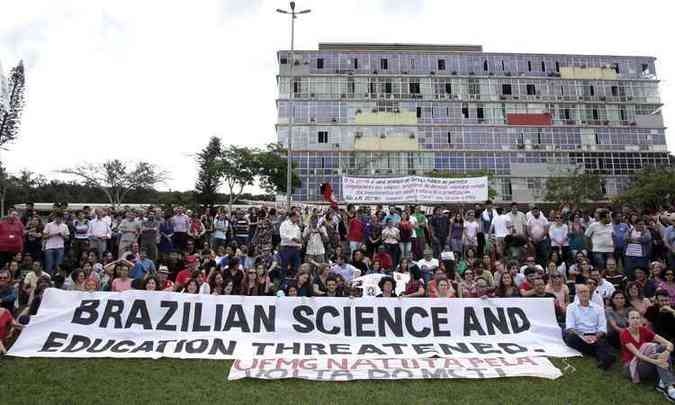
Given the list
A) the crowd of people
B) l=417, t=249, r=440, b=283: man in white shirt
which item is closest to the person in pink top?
the crowd of people

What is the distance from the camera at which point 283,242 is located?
443 inches

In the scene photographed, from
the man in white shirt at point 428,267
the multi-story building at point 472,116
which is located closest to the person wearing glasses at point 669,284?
the man in white shirt at point 428,267

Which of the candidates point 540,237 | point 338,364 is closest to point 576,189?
point 540,237

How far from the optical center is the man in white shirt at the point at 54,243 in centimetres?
1136

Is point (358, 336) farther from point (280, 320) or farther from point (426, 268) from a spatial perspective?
point (426, 268)

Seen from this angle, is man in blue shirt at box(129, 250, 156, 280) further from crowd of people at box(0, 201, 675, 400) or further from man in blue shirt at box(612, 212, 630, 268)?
man in blue shirt at box(612, 212, 630, 268)

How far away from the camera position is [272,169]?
145 feet

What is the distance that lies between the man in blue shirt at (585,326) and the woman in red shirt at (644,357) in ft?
1.73

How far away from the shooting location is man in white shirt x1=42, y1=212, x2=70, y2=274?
37.3 feet

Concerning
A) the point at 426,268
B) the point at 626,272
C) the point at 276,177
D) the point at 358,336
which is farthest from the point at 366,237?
the point at 276,177

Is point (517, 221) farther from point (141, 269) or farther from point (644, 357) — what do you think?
point (141, 269)

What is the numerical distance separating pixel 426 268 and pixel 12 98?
5948cm

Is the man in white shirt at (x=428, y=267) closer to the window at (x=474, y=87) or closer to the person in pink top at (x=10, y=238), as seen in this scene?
the person in pink top at (x=10, y=238)

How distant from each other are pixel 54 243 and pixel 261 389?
8619 millimetres
